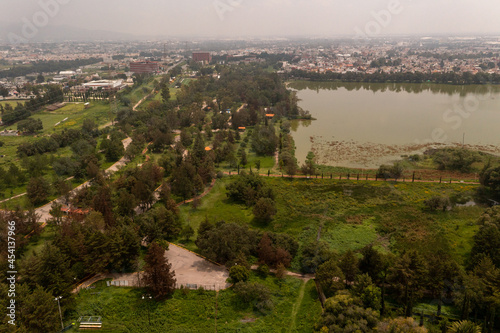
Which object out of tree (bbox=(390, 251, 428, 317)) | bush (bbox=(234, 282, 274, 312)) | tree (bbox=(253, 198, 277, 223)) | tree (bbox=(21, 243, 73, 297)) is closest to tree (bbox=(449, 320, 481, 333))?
tree (bbox=(390, 251, 428, 317))

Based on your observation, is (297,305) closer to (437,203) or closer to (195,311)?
(195,311)

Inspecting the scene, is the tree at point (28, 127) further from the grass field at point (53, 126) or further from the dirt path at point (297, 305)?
the dirt path at point (297, 305)

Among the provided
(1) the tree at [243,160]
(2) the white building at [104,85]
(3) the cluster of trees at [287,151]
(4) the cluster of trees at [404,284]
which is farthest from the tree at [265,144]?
(2) the white building at [104,85]

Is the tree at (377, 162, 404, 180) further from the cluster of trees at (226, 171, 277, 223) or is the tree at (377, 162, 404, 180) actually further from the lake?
the cluster of trees at (226, 171, 277, 223)

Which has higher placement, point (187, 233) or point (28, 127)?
point (28, 127)

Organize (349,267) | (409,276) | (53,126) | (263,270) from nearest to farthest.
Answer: (409,276)
(349,267)
(263,270)
(53,126)

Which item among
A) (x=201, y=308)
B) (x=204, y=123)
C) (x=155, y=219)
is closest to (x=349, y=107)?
(x=204, y=123)

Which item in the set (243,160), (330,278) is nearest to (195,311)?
(330,278)
